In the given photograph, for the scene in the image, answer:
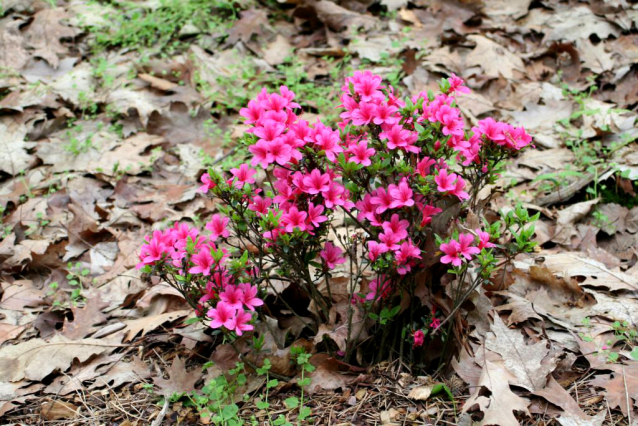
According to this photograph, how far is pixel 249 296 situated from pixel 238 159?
1.91 meters

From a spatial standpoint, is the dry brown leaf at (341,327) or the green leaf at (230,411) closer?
the green leaf at (230,411)

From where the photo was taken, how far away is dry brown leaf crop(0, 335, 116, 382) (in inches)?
94.4

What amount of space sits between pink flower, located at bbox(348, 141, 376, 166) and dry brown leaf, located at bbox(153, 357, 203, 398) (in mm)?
1096

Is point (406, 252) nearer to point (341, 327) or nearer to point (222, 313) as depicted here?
point (341, 327)

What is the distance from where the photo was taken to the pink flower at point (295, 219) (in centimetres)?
187

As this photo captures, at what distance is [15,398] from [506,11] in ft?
15.4

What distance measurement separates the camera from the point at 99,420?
86.7 inches

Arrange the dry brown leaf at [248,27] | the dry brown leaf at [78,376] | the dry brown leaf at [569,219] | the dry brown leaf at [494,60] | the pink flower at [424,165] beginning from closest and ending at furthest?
1. the pink flower at [424,165]
2. the dry brown leaf at [78,376]
3. the dry brown leaf at [569,219]
4. the dry brown leaf at [494,60]
5. the dry brown leaf at [248,27]

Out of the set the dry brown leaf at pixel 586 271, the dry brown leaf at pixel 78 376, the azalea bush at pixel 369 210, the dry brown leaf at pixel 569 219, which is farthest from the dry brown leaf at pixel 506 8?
the dry brown leaf at pixel 78 376

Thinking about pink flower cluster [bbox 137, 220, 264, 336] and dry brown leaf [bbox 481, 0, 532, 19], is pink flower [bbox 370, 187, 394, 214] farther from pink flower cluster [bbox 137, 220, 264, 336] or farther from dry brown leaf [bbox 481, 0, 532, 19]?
dry brown leaf [bbox 481, 0, 532, 19]

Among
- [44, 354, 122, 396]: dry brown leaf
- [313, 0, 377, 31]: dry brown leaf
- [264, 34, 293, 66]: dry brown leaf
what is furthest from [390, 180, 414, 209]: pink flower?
[313, 0, 377, 31]: dry brown leaf

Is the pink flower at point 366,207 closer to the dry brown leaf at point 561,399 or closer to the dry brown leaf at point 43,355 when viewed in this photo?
the dry brown leaf at point 561,399

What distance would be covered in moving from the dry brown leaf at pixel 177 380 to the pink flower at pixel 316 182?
940 millimetres

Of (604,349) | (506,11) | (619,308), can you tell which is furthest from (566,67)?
(604,349)
